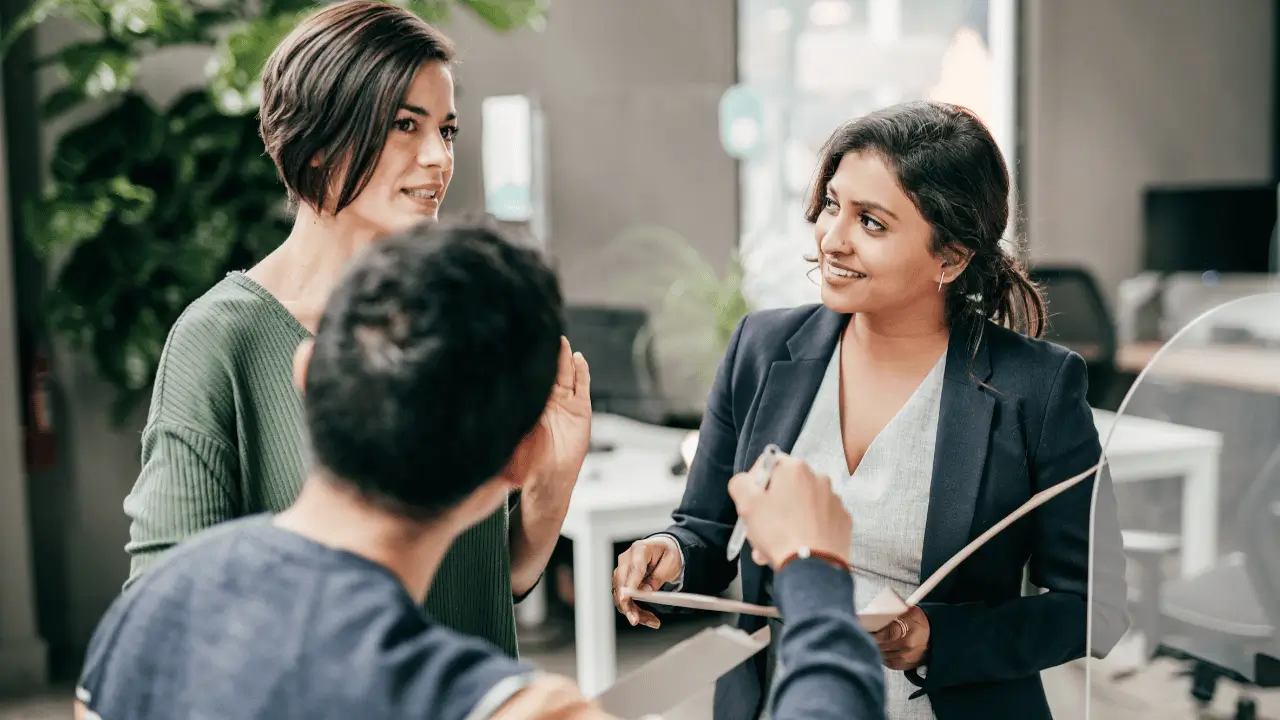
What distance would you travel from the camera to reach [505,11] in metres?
3.40

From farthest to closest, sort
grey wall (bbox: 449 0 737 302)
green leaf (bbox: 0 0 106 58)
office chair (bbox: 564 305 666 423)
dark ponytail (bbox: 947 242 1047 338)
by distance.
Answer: grey wall (bbox: 449 0 737 302)
office chair (bbox: 564 305 666 423)
green leaf (bbox: 0 0 106 58)
dark ponytail (bbox: 947 242 1047 338)

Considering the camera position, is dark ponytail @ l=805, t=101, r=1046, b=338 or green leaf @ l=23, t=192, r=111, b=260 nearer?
dark ponytail @ l=805, t=101, r=1046, b=338

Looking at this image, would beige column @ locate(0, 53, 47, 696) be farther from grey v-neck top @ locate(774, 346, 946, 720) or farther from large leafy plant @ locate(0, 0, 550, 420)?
grey v-neck top @ locate(774, 346, 946, 720)

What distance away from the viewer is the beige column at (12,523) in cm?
350

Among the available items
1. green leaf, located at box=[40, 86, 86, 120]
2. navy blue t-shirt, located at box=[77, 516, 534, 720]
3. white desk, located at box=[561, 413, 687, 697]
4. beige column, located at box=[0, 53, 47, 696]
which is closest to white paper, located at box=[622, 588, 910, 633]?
navy blue t-shirt, located at box=[77, 516, 534, 720]

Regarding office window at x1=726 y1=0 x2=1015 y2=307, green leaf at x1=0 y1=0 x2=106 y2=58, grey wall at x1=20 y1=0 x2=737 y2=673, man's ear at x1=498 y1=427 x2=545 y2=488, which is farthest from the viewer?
office window at x1=726 y1=0 x2=1015 y2=307

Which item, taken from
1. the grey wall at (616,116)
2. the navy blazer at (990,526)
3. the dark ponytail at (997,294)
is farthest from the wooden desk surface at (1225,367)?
the grey wall at (616,116)

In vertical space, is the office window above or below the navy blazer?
above

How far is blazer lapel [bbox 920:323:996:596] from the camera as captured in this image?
1.28 metres

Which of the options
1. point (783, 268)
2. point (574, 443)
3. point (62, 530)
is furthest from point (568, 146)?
point (574, 443)

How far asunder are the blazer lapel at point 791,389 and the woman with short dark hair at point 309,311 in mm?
289

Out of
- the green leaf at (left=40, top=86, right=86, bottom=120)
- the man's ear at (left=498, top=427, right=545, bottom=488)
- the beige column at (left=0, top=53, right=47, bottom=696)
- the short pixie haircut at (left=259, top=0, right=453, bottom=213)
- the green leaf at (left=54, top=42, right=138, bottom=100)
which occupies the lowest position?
the beige column at (left=0, top=53, right=47, bottom=696)

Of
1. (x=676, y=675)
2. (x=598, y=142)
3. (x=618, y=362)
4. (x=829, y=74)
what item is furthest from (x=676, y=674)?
(x=598, y=142)

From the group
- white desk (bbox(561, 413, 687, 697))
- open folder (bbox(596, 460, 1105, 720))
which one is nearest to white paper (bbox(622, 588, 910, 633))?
open folder (bbox(596, 460, 1105, 720))
